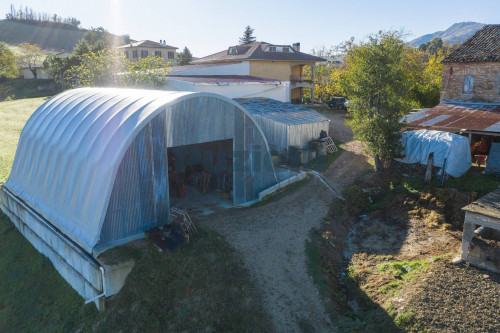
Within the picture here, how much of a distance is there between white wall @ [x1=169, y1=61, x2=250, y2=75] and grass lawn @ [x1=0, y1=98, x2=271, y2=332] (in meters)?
24.1

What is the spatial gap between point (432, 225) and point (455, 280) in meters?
4.51

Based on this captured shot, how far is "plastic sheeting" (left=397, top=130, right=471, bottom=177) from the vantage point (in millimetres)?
17609

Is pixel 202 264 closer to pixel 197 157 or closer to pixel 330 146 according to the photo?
pixel 197 157

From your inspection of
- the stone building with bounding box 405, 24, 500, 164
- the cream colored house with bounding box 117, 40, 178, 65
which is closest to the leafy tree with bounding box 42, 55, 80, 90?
the cream colored house with bounding box 117, 40, 178, 65

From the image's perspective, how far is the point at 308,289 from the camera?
994 cm

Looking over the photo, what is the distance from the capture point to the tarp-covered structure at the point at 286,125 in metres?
21.8

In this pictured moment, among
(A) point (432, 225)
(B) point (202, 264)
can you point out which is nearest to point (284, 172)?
(A) point (432, 225)

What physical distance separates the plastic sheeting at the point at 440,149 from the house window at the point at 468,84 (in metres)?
7.92

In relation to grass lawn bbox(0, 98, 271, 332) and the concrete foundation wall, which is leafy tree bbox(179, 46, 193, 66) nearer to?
the concrete foundation wall

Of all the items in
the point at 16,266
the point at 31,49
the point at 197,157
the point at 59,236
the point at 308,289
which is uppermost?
the point at 31,49

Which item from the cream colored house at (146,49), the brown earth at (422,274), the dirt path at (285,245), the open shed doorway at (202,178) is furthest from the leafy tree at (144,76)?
the cream colored house at (146,49)

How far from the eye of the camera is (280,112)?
2434cm

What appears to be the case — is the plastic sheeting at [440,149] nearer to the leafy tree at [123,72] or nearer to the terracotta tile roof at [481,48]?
the terracotta tile roof at [481,48]

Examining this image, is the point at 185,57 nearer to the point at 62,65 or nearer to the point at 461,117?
the point at 62,65
